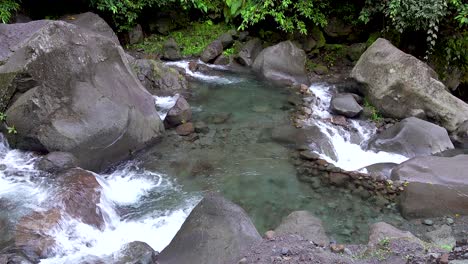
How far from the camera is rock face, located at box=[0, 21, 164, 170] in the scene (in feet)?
21.8

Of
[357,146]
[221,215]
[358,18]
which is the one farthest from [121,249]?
[358,18]

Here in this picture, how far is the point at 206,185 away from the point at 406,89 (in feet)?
16.4

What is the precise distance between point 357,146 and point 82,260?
566 centimetres

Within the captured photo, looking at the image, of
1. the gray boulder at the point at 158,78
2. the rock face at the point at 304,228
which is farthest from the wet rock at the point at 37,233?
the gray boulder at the point at 158,78

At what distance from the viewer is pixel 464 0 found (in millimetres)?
9922

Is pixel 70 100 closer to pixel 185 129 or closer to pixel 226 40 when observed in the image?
pixel 185 129

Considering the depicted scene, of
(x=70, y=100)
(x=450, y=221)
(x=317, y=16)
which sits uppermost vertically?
(x=317, y=16)

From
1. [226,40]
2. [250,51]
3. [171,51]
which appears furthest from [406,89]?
[171,51]

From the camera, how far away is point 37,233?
5.11 meters

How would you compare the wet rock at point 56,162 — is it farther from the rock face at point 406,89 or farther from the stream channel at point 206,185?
the rock face at point 406,89

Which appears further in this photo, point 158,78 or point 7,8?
point 158,78

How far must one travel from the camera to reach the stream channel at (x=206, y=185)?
5676 mm

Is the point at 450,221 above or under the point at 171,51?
under

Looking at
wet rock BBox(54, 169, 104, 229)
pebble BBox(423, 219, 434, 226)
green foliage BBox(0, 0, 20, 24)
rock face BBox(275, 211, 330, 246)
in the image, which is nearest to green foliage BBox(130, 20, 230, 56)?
green foliage BBox(0, 0, 20, 24)
